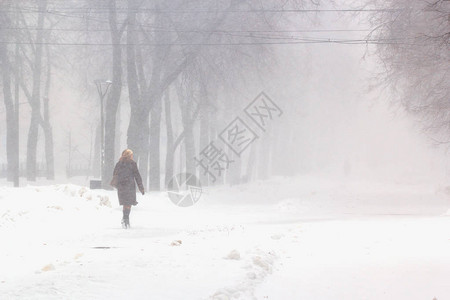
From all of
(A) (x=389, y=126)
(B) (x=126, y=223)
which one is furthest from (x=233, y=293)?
(A) (x=389, y=126)

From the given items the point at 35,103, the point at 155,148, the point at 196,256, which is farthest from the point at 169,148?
the point at 196,256

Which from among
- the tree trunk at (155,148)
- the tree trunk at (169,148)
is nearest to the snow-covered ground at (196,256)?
the tree trunk at (155,148)

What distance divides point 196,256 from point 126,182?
508cm

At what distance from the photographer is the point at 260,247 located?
9914 mm

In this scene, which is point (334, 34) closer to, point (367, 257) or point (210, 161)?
point (210, 161)

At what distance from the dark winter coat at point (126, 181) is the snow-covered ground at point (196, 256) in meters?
0.69

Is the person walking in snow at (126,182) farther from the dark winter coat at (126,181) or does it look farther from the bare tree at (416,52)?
the bare tree at (416,52)

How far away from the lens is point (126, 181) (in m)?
13.5

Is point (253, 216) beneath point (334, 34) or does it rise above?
beneath

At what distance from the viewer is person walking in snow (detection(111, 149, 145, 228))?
1341cm

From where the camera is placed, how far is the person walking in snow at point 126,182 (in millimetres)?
13406

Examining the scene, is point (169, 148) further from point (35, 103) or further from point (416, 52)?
point (416, 52)

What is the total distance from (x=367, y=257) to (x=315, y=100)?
43.0 metres

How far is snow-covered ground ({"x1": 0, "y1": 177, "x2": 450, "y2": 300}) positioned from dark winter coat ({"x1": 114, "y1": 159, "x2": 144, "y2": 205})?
69 centimetres
